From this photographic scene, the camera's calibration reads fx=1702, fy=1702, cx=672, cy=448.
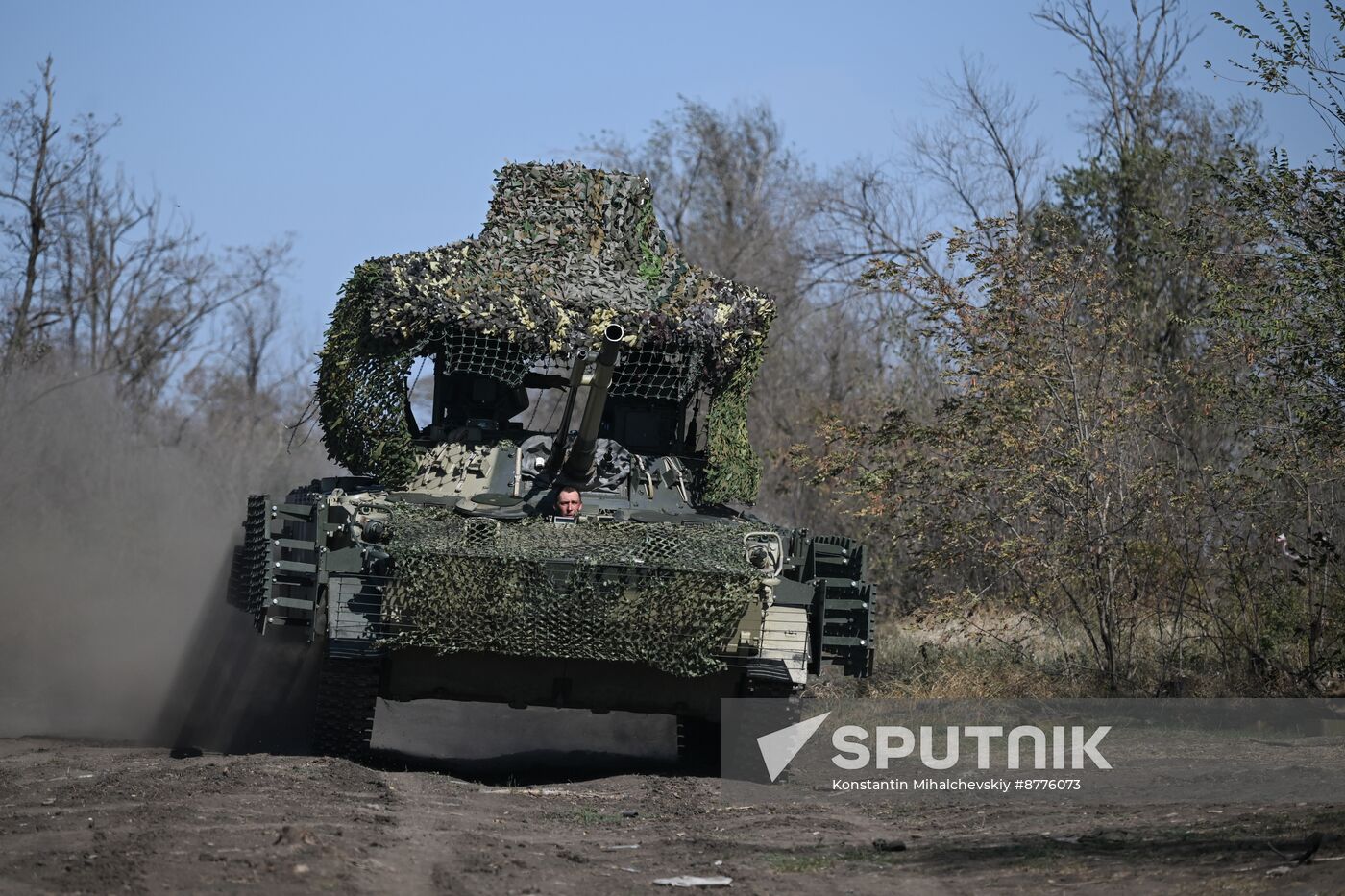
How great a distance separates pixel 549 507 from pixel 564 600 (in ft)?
4.95

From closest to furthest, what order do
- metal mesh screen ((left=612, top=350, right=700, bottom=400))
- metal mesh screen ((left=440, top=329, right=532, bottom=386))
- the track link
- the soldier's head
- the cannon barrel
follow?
1. the track link
2. the cannon barrel
3. the soldier's head
4. metal mesh screen ((left=440, top=329, right=532, bottom=386))
5. metal mesh screen ((left=612, top=350, right=700, bottom=400))

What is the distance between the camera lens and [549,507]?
36.8ft

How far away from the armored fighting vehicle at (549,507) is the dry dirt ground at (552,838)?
744 mm

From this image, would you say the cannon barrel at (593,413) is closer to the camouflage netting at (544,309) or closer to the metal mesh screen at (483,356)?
the camouflage netting at (544,309)

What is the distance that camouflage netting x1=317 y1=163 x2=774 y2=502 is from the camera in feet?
40.2

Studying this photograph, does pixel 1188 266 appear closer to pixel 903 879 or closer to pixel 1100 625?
pixel 1100 625

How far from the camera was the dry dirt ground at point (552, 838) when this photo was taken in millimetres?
6496

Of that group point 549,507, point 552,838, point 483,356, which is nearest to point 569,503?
point 549,507

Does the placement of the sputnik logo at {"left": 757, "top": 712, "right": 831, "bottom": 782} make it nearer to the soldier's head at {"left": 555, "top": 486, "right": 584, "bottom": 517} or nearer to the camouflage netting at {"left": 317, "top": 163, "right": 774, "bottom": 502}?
the soldier's head at {"left": 555, "top": 486, "right": 584, "bottom": 517}

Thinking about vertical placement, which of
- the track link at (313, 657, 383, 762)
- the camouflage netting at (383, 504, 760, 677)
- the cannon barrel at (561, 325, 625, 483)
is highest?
the cannon barrel at (561, 325, 625, 483)

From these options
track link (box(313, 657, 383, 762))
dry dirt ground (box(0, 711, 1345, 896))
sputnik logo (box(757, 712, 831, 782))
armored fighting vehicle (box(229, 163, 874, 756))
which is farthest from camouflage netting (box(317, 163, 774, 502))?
dry dirt ground (box(0, 711, 1345, 896))

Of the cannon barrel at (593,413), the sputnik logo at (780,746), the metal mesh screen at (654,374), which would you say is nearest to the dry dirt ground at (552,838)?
the sputnik logo at (780,746)

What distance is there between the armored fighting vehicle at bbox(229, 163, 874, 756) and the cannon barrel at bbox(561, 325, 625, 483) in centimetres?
2

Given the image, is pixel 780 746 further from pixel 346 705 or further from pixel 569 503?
pixel 346 705
